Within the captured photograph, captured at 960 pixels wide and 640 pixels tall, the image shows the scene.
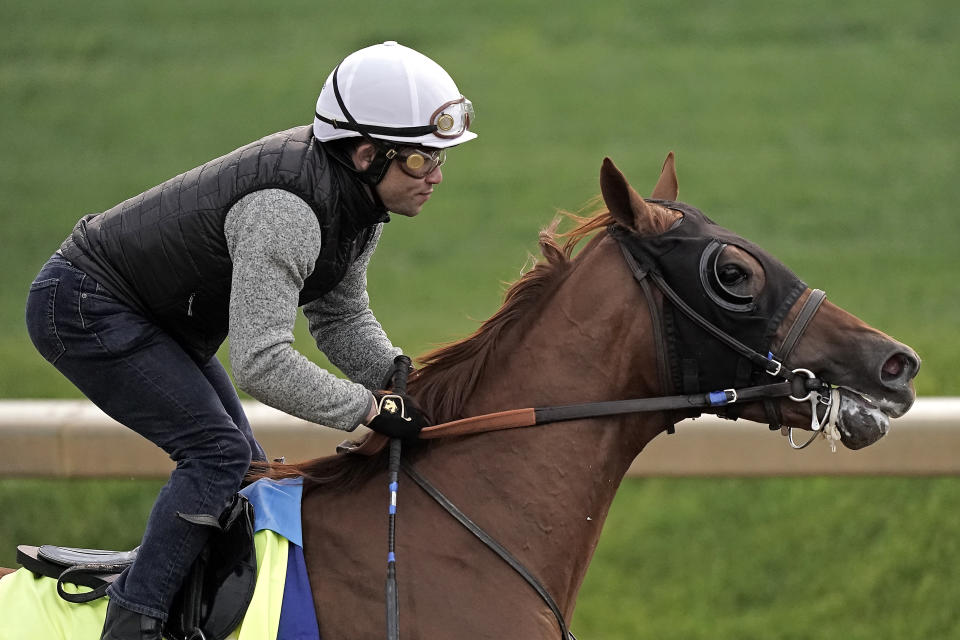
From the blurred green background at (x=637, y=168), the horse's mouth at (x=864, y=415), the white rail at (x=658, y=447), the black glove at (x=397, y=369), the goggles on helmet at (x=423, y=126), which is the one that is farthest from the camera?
the blurred green background at (x=637, y=168)

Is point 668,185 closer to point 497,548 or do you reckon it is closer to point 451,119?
point 451,119

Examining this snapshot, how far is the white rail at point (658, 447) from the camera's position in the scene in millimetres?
5391

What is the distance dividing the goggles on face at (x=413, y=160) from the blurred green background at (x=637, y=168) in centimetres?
342

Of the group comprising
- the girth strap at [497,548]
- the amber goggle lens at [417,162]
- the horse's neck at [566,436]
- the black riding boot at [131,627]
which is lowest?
the black riding boot at [131,627]

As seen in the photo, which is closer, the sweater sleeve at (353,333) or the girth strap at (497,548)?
the girth strap at (497,548)

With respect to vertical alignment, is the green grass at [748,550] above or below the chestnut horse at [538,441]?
below

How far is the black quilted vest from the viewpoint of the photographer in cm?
319

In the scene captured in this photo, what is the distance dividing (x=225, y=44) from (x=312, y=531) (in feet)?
40.7

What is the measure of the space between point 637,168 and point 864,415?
352 inches

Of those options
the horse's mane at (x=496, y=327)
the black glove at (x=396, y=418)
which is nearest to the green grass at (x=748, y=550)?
the horse's mane at (x=496, y=327)

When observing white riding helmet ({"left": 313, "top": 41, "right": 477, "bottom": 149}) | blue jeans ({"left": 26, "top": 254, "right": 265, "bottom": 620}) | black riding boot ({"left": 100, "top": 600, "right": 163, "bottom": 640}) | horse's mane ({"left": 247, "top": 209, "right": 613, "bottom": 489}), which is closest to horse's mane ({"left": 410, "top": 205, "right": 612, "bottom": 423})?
horse's mane ({"left": 247, "top": 209, "right": 613, "bottom": 489})

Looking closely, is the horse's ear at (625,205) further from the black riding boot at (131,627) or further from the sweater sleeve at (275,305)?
the black riding boot at (131,627)

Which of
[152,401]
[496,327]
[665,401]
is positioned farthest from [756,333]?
[152,401]

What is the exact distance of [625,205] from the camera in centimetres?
324
